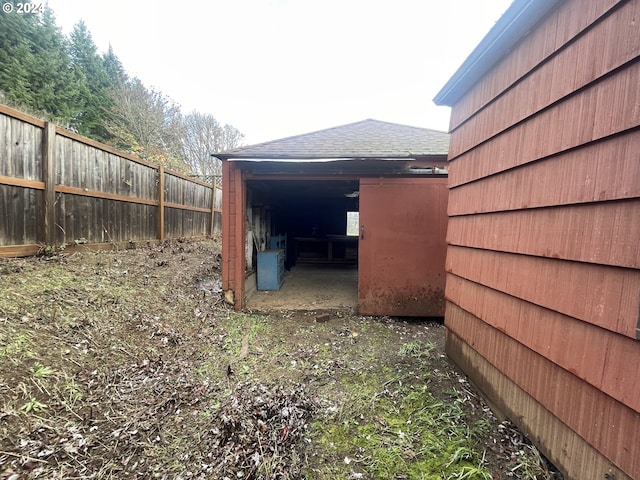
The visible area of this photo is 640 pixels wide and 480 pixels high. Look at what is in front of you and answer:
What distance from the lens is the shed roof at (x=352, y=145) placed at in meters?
4.36

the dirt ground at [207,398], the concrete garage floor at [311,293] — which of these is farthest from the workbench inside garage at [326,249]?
the dirt ground at [207,398]

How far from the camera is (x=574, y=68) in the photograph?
1.53 metres

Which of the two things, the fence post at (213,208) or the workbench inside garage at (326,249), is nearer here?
the workbench inside garage at (326,249)

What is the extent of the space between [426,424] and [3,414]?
2751 mm

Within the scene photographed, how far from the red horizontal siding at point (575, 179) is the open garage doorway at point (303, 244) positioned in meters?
3.09

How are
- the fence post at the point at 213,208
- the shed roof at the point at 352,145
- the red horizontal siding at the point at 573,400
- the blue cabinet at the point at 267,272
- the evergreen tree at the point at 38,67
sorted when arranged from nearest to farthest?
1. the red horizontal siding at the point at 573,400
2. the shed roof at the point at 352,145
3. the blue cabinet at the point at 267,272
4. the fence post at the point at 213,208
5. the evergreen tree at the point at 38,67

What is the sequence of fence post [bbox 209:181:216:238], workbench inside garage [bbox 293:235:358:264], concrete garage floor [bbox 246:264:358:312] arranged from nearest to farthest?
concrete garage floor [bbox 246:264:358:312] < workbench inside garage [bbox 293:235:358:264] < fence post [bbox 209:181:216:238]

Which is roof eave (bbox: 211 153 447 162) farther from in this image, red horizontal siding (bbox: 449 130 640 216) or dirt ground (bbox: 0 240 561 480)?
dirt ground (bbox: 0 240 561 480)

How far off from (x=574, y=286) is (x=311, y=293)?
16.0ft

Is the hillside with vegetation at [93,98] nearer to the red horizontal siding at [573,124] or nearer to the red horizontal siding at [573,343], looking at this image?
the red horizontal siding at [573,124]

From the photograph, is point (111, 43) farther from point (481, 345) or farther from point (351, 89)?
point (481, 345)

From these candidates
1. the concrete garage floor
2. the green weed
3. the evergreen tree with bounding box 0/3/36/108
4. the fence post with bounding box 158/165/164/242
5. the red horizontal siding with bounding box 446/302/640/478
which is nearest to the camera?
the red horizontal siding with bounding box 446/302/640/478

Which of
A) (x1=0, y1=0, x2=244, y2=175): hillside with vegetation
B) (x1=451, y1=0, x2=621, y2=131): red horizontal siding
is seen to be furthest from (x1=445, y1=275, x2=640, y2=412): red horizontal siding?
(x1=0, y1=0, x2=244, y2=175): hillside with vegetation

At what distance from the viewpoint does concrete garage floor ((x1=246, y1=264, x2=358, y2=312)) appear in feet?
17.0
